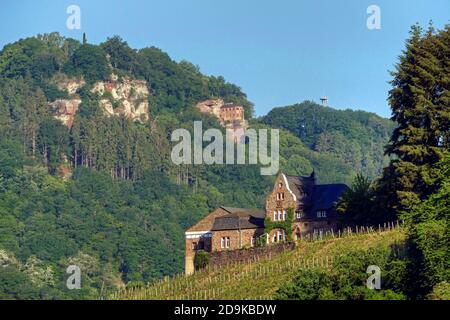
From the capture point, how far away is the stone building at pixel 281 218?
10800cm

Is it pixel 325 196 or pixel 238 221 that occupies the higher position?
pixel 325 196

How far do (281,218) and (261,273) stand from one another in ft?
48.3

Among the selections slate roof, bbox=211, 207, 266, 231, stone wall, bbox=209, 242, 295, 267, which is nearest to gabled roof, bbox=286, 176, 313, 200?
slate roof, bbox=211, 207, 266, 231

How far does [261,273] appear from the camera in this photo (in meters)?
95.1

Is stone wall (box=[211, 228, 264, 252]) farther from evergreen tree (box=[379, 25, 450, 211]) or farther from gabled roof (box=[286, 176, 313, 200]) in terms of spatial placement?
evergreen tree (box=[379, 25, 450, 211])

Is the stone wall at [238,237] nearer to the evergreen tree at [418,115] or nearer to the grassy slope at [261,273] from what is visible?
the grassy slope at [261,273]

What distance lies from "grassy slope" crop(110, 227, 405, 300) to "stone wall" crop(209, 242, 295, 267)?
695 mm

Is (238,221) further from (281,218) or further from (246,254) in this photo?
(246,254)

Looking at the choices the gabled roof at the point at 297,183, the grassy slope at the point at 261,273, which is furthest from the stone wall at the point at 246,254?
the gabled roof at the point at 297,183

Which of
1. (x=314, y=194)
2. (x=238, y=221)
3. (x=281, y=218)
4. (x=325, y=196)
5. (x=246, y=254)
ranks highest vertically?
(x=314, y=194)

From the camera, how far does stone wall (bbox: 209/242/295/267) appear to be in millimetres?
100156

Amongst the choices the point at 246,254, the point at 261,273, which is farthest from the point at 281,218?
the point at 261,273
